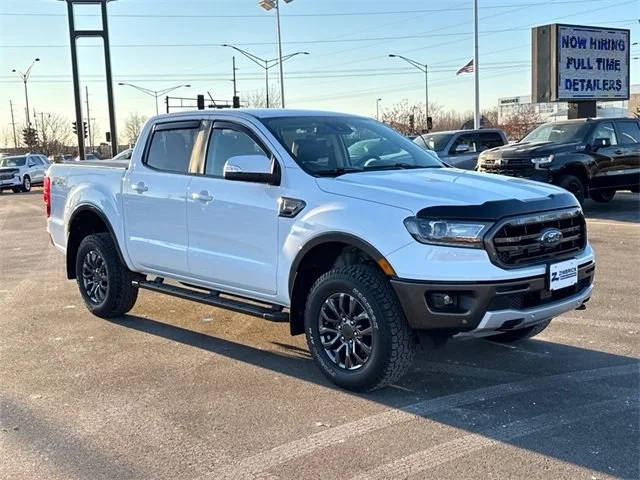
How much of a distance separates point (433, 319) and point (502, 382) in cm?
95

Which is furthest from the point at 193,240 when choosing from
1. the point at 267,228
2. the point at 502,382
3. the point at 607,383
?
the point at 607,383

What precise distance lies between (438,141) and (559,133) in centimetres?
325

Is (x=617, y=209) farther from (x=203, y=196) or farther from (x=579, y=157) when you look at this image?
(x=203, y=196)

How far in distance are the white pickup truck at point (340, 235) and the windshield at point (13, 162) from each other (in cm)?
2810

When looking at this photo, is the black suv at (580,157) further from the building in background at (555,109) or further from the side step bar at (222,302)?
the building in background at (555,109)

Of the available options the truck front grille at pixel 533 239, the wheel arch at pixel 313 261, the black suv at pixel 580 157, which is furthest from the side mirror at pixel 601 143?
the wheel arch at pixel 313 261

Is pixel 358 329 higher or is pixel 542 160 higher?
pixel 542 160

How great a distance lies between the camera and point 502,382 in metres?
4.68

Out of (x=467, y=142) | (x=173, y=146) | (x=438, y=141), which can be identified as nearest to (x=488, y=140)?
(x=467, y=142)

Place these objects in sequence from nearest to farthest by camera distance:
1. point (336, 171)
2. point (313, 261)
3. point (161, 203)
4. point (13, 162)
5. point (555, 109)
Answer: point (313, 261) < point (336, 171) < point (161, 203) < point (13, 162) < point (555, 109)

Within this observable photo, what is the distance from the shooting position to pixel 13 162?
3198 centimetres

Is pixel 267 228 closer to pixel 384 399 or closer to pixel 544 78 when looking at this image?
pixel 384 399

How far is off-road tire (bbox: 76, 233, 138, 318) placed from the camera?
6461 mm

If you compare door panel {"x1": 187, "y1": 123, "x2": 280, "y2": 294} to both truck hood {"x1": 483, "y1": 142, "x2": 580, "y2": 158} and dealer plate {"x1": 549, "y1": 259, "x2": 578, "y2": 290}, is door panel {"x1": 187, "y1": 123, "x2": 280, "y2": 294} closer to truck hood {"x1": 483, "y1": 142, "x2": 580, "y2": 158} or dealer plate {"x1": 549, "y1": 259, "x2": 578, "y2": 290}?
dealer plate {"x1": 549, "y1": 259, "x2": 578, "y2": 290}
